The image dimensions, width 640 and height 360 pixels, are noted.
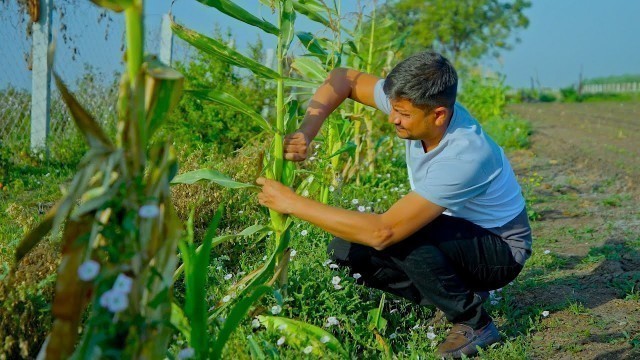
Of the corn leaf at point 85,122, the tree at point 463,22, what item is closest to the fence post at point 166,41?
the corn leaf at point 85,122

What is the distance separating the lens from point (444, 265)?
3.09 meters

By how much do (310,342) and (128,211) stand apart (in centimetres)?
132

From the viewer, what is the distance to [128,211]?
1677 mm

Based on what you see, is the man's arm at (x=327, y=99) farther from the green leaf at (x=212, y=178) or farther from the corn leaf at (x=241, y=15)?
the corn leaf at (x=241, y=15)

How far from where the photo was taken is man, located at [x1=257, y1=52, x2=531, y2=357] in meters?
2.85

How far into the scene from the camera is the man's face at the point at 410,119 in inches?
114

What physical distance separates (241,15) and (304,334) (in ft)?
4.10

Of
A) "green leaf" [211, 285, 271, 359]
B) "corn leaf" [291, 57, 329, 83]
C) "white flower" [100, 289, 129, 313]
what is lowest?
"green leaf" [211, 285, 271, 359]

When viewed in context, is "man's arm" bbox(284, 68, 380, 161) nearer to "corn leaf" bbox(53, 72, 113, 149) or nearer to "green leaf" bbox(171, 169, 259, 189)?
"green leaf" bbox(171, 169, 259, 189)

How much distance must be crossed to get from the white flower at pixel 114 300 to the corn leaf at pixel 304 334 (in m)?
1.30

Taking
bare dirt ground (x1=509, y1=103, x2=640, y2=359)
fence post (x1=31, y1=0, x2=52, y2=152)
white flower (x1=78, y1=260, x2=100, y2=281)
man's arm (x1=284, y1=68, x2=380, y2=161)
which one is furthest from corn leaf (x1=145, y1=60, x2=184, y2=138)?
fence post (x1=31, y1=0, x2=52, y2=152)

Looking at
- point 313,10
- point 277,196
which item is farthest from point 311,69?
point 277,196

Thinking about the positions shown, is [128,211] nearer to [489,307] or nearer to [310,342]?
[310,342]

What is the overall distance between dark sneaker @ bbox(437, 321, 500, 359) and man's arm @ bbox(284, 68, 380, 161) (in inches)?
37.8
